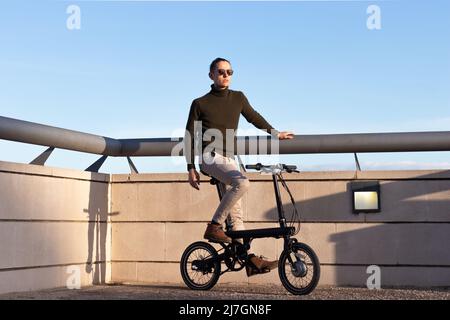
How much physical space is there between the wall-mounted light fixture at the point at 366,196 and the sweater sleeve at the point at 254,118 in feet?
4.46

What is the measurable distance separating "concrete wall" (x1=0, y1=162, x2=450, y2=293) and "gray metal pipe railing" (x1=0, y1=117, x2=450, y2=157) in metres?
0.27

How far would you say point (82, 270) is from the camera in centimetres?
930

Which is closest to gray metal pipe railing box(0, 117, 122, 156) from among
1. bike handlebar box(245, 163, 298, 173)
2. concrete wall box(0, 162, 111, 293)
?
concrete wall box(0, 162, 111, 293)

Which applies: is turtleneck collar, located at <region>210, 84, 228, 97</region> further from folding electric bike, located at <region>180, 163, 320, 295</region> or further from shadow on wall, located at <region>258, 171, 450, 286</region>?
shadow on wall, located at <region>258, 171, 450, 286</region>

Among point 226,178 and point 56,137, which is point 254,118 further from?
point 56,137

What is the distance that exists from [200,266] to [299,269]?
44.5 inches

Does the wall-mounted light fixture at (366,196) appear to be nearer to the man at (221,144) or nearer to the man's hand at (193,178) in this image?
the man at (221,144)

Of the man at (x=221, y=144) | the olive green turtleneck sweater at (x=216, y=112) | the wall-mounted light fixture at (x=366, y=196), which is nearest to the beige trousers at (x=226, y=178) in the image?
the man at (x=221, y=144)

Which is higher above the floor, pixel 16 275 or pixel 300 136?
pixel 300 136

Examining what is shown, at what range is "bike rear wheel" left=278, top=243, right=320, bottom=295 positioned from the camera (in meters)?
7.52
